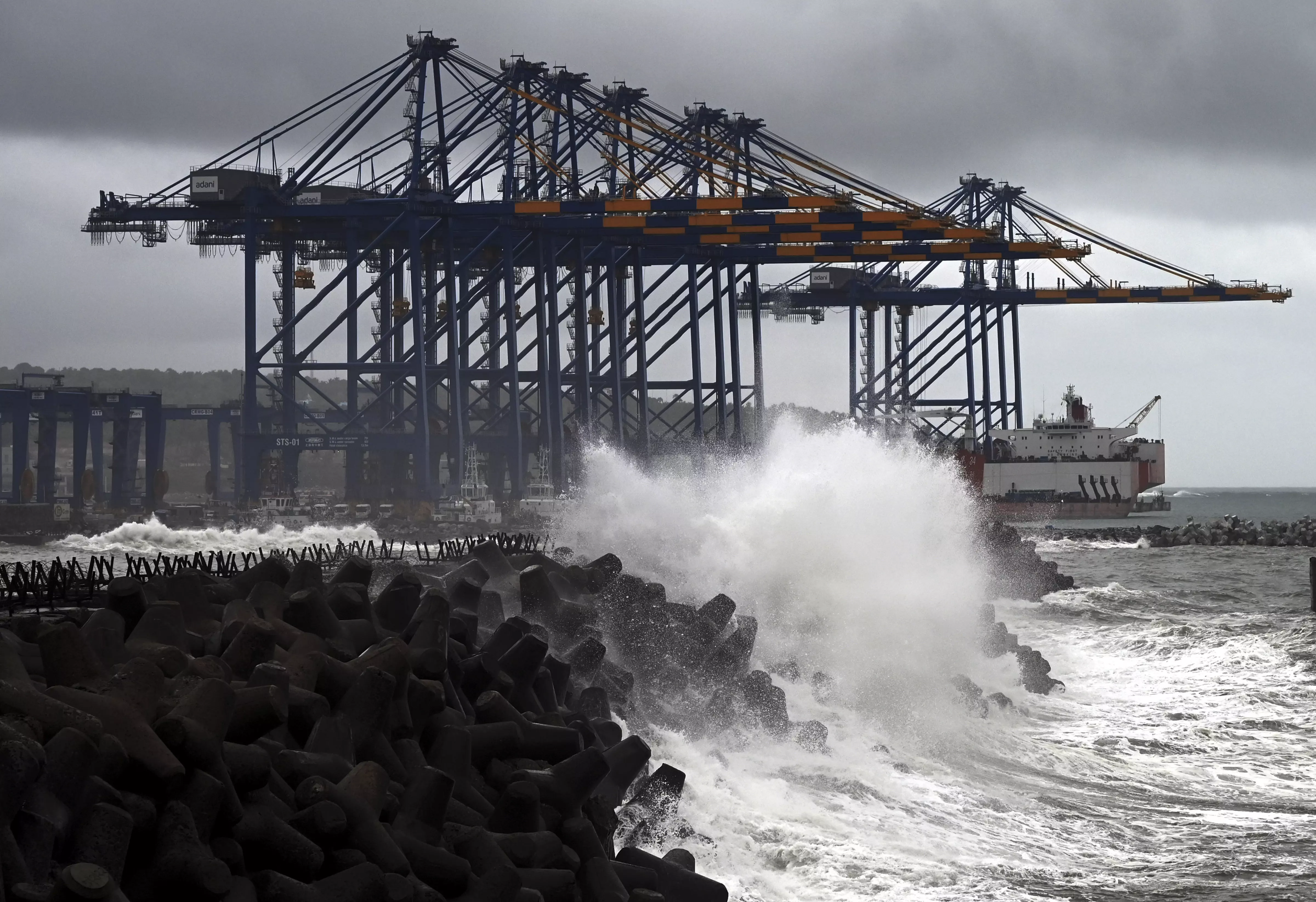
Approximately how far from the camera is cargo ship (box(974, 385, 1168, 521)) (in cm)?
7931

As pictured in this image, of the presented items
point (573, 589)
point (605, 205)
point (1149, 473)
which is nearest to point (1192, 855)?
point (573, 589)

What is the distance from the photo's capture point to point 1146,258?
7269cm

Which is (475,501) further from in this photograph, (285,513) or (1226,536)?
(1226,536)

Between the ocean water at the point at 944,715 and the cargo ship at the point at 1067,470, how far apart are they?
44794 mm

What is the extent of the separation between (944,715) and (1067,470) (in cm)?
6655

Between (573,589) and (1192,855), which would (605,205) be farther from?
(1192,855)

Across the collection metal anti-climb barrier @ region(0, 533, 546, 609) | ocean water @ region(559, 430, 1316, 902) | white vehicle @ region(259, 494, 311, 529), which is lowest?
ocean water @ region(559, 430, 1316, 902)

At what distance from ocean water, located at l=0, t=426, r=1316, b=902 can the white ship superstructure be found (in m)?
45.3

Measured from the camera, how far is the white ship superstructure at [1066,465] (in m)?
80.1

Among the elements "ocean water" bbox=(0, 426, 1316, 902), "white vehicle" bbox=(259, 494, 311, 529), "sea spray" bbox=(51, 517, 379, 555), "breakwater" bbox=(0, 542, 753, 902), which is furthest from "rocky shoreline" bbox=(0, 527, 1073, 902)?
"white vehicle" bbox=(259, 494, 311, 529)

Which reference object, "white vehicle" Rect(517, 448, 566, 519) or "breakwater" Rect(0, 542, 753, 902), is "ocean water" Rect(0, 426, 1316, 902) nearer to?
"breakwater" Rect(0, 542, 753, 902)

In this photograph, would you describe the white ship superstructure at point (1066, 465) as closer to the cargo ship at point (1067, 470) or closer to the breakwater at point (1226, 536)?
the cargo ship at point (1067, 470)

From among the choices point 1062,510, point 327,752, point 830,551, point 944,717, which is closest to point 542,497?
point 830,551

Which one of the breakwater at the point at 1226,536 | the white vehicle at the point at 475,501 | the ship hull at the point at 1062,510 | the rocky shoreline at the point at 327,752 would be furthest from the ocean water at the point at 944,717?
the ship hull at the point at 1062,510
